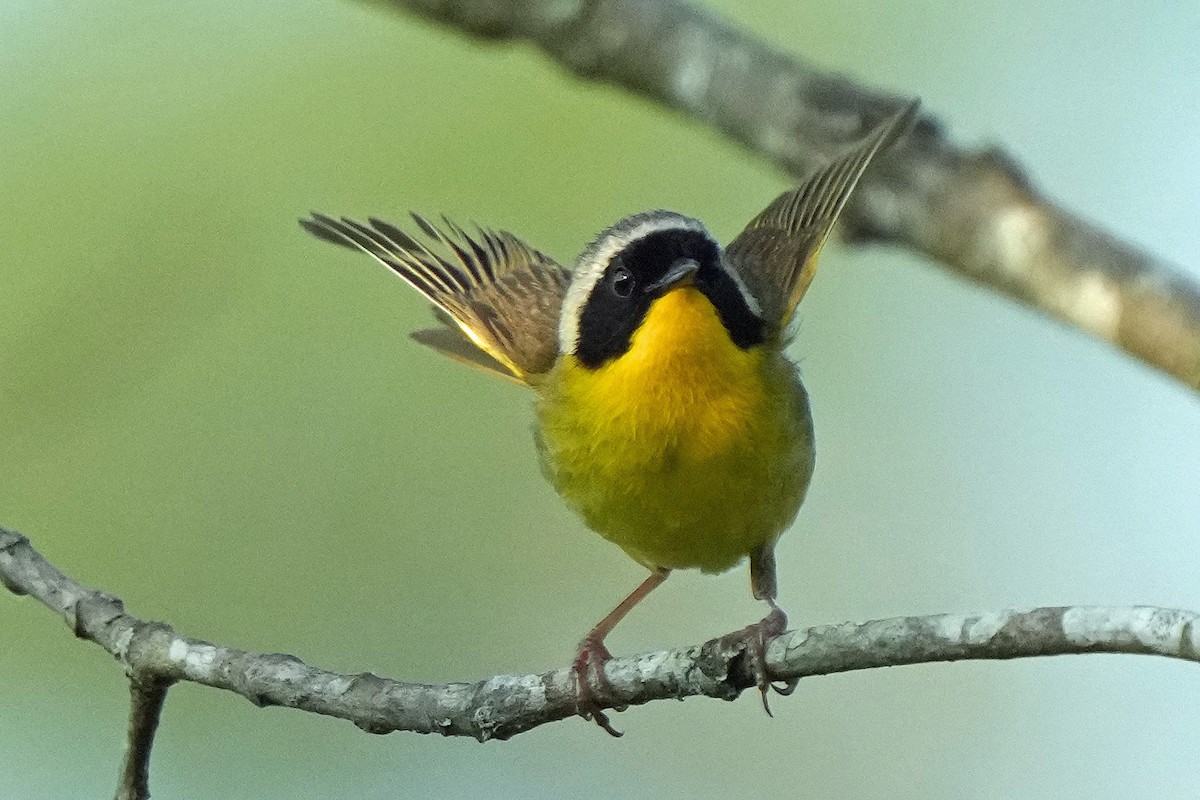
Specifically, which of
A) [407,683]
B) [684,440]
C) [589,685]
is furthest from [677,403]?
[407,683]

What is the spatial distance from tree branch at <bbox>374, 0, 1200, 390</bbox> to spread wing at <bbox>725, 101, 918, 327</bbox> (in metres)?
0.08

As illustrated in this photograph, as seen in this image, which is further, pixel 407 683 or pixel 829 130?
pixel 829 130

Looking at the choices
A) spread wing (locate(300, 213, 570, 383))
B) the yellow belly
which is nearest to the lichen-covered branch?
the yellow belly

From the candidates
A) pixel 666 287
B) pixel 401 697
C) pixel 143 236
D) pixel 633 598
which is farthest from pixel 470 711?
pixel 143 236

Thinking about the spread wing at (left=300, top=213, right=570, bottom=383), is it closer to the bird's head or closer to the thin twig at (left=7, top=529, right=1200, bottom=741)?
the bird's head

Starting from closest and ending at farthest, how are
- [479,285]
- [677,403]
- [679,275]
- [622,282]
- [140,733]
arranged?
[140,733], [679,275], [677,403], [622,282], [479,285]

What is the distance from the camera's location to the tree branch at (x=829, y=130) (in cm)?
483

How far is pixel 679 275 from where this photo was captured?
14.2ft

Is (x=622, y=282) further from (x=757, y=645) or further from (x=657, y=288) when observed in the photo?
(x=757, y=645)

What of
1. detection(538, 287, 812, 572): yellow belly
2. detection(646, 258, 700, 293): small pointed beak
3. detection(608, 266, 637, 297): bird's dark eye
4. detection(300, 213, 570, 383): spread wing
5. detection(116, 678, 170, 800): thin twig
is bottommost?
detection(116, 678, 170, 800): thin twig

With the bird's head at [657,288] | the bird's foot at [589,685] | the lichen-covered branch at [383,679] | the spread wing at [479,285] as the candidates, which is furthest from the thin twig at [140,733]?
the spread wing at [479,285]

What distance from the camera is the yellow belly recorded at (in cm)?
446

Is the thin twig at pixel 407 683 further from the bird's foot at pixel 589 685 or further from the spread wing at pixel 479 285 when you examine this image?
the spread wing at pixel 479 285

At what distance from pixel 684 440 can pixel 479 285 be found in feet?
6.17
